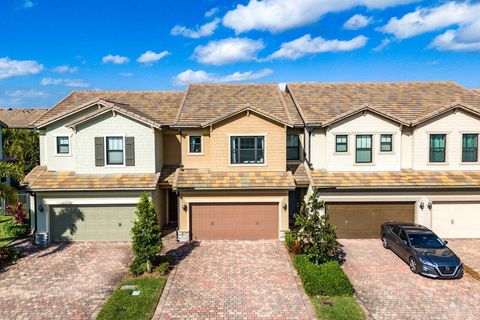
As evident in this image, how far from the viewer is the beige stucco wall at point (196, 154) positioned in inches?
774

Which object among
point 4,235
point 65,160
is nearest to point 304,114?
point 65,160

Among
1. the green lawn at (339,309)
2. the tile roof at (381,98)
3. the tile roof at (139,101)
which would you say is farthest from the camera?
the tile roof at (139,101)

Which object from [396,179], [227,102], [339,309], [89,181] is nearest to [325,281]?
[339,309]

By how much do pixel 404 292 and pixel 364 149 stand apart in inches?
334

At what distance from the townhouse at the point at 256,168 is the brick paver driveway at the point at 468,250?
0.63 m

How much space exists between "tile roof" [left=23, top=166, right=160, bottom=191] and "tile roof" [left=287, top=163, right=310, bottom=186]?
7.54 metres

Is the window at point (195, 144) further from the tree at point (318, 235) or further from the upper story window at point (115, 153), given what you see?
the tree at point (318, 235)

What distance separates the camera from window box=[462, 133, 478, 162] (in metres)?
19.0

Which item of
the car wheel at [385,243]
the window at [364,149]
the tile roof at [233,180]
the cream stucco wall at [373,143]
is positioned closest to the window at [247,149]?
the tile roof at [233,180]

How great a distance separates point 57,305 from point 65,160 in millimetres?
9662

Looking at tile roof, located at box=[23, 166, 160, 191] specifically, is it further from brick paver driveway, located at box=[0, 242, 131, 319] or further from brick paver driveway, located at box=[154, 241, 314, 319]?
brick paver driveway, located at box=[154, 241, 314, 319]

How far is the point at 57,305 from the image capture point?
11648 millimetres

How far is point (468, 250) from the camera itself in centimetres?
1658

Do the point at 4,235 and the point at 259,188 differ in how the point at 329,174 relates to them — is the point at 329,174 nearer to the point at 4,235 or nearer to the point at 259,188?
the point at 259,188
